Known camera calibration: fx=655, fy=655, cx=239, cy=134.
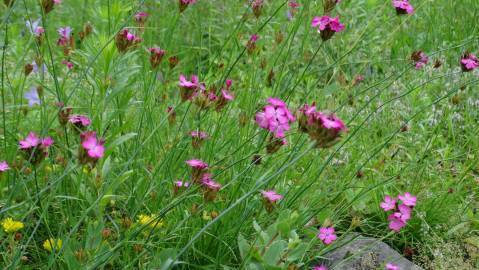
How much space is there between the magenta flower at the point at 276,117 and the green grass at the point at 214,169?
85 mm

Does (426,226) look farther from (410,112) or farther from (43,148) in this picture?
(43,148)

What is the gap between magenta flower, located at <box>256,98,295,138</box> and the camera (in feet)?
4.77

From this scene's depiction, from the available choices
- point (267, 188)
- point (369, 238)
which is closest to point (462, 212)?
point (369, 238)

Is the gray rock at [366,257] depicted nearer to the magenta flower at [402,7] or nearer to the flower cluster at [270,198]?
the flower cluster at [270,198]

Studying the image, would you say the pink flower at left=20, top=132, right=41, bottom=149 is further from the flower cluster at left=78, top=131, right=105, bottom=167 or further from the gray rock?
the gray rock

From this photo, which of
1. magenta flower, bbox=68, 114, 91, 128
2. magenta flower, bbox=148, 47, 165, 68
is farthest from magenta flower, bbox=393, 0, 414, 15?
magenta flower, bbox=68, 114, 91, 128

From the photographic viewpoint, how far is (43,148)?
1.32 meters

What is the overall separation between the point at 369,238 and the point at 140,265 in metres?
0.72

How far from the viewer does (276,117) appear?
148cm

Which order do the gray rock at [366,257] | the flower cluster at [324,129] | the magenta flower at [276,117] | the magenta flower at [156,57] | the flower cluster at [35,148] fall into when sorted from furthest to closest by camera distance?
the gray rock at [366,257] → the magenta flower at [156,57] → the magenta flower at [276,117] → the flower cluster at [35,148] → the flower cluster at [324,129]

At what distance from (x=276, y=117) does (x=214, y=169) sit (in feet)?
1.45

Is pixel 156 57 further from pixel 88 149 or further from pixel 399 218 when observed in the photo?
pixel 399 218

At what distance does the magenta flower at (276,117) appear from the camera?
4.77 ft

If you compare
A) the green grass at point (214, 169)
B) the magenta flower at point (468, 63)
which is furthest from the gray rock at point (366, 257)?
the magenta flower at point (468, 63)
